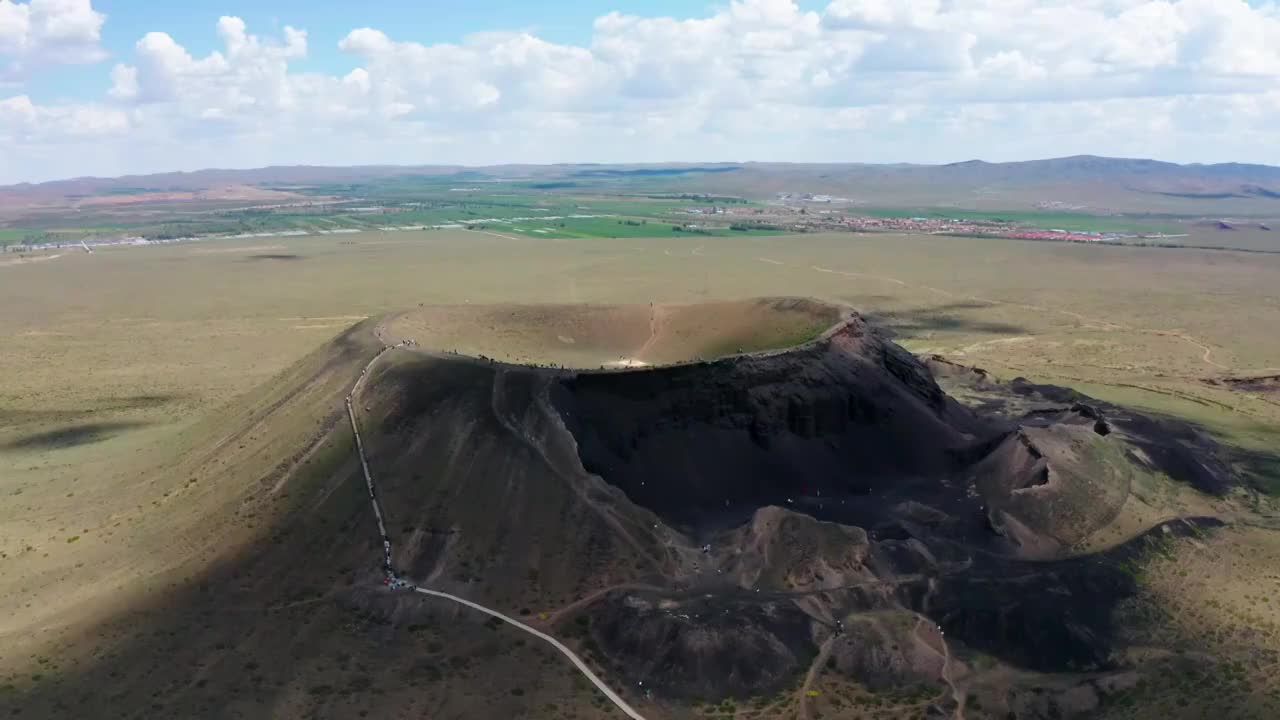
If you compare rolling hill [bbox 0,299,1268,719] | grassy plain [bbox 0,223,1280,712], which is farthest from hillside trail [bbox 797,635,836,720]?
grassy plain [bbox 0,223,1280,712]

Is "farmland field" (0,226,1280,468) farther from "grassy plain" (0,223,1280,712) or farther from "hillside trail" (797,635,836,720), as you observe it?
"hillside trail" (797,635,836,720)

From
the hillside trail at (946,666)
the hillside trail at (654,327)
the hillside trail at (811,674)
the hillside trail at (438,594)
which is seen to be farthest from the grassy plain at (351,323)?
the hillside trail at (654,327)

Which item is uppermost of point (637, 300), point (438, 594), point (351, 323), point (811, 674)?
point (637, 300)

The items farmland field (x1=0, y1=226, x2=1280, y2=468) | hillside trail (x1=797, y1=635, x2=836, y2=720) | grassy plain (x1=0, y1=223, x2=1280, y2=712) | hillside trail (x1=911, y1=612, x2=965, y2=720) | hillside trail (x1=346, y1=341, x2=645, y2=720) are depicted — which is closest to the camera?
hillside trail (x1=797, y1=635, x2=836, y2=720)

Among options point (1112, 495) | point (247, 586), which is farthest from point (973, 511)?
point (247, 586)

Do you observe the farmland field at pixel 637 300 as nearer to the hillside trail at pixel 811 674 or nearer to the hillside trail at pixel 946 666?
the hillside trail at pixel 946 666

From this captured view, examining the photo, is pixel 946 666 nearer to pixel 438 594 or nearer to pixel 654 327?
pixel 438 594

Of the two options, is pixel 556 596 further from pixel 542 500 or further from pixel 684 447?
pixel 684 447

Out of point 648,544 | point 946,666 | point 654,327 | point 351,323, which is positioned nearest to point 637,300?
point 351,323
